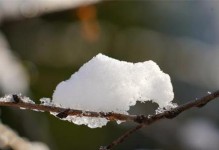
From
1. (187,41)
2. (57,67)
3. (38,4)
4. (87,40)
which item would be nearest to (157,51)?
(187,41)

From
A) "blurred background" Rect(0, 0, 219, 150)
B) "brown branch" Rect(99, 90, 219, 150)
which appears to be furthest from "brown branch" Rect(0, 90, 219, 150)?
"blurred background" Rect(0, 0, 219, 150)

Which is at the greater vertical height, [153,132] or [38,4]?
[38,4]

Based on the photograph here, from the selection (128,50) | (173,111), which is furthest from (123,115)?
(128,50)

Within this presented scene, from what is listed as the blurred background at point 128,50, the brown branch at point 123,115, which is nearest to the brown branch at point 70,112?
the brown branch at point 123,115

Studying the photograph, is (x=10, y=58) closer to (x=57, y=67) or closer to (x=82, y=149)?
(x=57, y=67)

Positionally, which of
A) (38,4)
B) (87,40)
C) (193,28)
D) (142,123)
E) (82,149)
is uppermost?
(193,28)

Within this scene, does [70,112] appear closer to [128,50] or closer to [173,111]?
[173,111]
